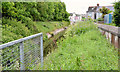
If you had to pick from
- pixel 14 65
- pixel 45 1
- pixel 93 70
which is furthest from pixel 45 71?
pixel 45 1

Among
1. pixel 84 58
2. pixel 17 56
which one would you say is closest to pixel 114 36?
pixel 84 58

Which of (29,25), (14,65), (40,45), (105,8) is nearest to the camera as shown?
(14,65)

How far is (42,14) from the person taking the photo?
11617 mm

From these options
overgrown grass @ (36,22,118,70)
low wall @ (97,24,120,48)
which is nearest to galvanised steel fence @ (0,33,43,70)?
overgrown grass @ (36,22,118,70)

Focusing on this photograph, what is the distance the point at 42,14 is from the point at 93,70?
30.7ft

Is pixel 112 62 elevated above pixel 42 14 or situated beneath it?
situated beneath

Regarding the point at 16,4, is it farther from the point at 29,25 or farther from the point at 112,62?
the point at 112,62

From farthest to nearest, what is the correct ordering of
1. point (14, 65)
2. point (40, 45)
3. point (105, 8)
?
point (105, 8) < point (40, 45) < point (14, 65)

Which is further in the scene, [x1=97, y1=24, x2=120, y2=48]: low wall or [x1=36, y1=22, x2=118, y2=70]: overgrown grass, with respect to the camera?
[x1=97, y1=24, x2=120, y2=48]: low wall

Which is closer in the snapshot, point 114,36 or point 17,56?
point 17,56

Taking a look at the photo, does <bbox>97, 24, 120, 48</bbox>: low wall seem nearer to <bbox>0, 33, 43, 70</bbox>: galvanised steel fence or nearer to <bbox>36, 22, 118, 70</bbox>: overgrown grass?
<bbox>36, 22, 118, 70</bbox>: overgrown grass

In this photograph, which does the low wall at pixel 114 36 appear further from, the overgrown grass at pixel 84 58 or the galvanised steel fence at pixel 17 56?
the galvanised steel fence at pixel 17 56

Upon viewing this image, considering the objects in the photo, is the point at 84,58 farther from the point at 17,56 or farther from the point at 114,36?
the point at 17,56

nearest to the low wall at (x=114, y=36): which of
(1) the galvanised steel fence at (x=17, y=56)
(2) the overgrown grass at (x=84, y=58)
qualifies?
(2) the overgrown grass at (x=84, y=58)
